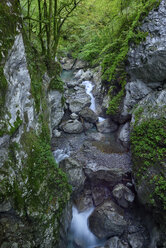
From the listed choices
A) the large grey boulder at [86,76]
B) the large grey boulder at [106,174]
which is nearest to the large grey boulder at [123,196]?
the large grey boulder at [106,174]

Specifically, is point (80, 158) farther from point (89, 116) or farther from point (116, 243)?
point (116, 243)

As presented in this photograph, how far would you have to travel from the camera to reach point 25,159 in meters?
3.99

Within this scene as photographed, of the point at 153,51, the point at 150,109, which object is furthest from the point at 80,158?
the point at 153,51

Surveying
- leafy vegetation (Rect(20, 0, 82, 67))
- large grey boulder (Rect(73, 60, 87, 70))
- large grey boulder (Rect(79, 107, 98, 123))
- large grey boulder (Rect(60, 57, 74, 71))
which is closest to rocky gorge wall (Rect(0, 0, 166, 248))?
large grey boulder (Rect(79, 107, 98, 123))

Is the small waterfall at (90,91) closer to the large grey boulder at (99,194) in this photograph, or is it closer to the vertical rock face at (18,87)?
the large grey boulder at (99,194)

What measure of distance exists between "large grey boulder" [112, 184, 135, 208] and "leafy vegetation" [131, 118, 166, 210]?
2.00 feet

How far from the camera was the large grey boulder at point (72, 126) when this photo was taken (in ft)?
29.6

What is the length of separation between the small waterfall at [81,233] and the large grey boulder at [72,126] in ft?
14.9

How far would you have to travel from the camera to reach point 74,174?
5.95 meters

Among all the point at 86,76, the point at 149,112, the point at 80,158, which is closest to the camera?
the point at 149,112

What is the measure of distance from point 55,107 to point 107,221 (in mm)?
6225

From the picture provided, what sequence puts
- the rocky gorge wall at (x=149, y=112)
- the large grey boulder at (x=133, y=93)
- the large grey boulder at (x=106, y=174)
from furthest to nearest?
the large grey boulder at (x=133, y=93)
the large grey boulder at (x=106, y=174)
the rocky gorge wall at (x=149, y=112)

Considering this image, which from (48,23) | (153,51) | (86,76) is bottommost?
(86,76)

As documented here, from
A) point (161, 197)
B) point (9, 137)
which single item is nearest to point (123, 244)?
point (161, 197)
